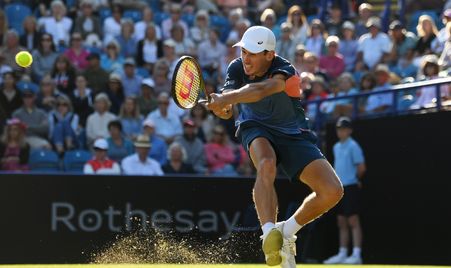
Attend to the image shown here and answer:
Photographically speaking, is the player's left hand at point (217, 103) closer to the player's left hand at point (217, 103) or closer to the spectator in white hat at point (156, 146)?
the player's left hand at point (217, 103)

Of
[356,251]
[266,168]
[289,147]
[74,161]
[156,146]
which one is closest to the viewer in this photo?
[266,168]

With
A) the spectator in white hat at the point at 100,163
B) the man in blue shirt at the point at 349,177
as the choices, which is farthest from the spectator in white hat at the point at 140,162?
the man in blue shirt at the point at 349,177

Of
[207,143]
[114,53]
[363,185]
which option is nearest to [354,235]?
[363,185]

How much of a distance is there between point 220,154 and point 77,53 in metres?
3.08

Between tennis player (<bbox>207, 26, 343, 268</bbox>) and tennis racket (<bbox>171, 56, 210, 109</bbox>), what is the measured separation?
252 millimetres

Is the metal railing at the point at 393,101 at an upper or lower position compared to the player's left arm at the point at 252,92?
upper

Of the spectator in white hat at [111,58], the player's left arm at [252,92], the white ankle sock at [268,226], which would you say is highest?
the spectator in white hat at [111,58]

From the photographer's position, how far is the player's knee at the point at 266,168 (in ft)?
25.3

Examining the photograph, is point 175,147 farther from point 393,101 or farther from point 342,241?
point 393,101

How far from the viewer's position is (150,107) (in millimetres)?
15719

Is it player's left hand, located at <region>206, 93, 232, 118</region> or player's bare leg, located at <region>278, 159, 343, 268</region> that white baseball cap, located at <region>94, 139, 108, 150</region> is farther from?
player's left hand, located at <region>206, 93, 232, 118</region>

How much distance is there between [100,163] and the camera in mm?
14055

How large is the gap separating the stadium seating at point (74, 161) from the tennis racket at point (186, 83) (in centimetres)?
→ 640

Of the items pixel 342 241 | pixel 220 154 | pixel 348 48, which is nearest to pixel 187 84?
pixel 342 241
